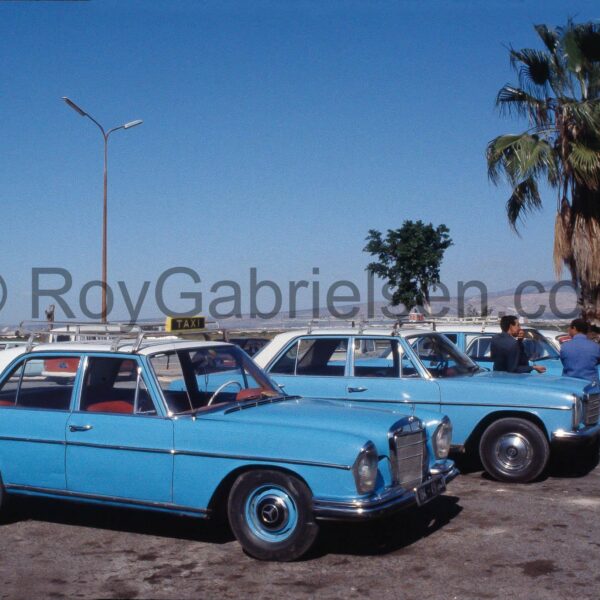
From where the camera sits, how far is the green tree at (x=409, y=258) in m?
33.0

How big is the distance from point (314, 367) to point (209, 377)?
243cm

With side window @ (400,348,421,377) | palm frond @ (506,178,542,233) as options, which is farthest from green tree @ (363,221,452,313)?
side window @ (400,348,421,377)

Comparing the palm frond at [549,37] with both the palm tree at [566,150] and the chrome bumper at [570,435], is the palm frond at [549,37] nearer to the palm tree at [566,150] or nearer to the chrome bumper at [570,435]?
the palm tree at [566,150]

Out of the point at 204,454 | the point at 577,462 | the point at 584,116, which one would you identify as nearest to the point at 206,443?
the point at 204,454

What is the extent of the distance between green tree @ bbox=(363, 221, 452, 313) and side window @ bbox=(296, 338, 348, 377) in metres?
23.7

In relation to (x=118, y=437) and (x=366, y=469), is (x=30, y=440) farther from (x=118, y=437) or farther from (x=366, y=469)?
(x=366, y=469)

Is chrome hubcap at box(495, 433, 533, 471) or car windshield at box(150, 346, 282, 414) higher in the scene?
car windshield at box(150, 346, 282, 414)

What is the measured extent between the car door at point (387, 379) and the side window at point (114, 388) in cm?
292

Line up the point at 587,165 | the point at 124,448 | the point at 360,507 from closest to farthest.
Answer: the point at 360,507 < the point at 124,448 < the point at 587,165

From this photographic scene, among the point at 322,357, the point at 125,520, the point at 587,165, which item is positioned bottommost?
the point at 125,520

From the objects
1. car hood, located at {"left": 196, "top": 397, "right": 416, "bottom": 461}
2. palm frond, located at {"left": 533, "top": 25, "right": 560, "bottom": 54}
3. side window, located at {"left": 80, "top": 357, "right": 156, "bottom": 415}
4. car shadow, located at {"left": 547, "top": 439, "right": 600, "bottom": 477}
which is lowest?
car shadow, located at {"left": 547, "top": 439, "right": 600, "bottom": 477}

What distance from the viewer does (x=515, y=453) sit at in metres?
8.09

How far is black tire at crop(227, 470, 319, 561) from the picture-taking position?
5305mm

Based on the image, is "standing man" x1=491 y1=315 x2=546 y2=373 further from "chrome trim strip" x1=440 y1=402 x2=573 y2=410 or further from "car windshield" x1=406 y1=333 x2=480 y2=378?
"chrome trim strip" x1=440 y1=402 x2=573 y2=410
